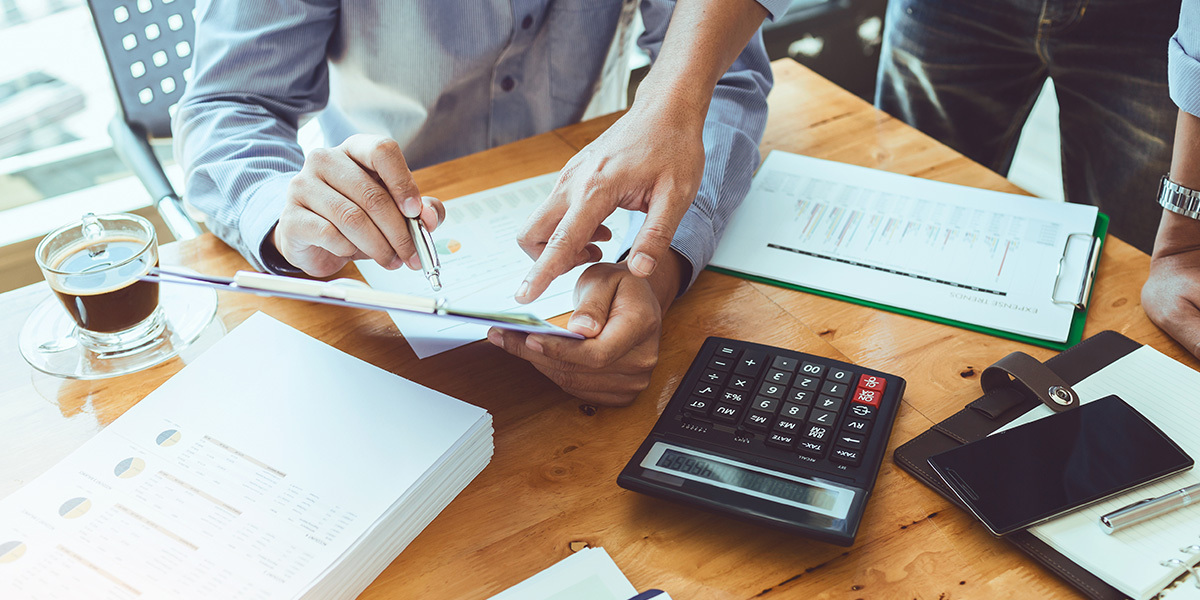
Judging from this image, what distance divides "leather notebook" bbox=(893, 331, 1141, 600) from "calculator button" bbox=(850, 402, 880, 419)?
0.04 meters

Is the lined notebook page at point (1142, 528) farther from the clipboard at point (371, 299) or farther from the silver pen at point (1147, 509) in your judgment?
the clipboard at point (371, 299)

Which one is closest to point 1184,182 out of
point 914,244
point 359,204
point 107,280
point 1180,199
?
point 1180,199

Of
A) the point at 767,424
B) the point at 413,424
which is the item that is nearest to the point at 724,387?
the point at 767,424

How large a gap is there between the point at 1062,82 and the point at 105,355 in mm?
Result: 1467

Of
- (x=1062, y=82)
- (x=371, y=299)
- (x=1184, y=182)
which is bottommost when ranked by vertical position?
(x=1062, y=82)

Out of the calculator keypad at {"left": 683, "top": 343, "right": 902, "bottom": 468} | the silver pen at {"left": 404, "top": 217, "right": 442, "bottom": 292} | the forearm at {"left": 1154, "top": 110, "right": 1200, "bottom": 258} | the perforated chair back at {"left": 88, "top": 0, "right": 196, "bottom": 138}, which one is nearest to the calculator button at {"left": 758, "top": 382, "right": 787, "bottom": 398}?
the calculator keypad at {"left": 683, "top": 343, "right": 902, "bottom": 468}

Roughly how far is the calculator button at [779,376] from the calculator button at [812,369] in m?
0.01

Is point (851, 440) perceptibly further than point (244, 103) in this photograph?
No

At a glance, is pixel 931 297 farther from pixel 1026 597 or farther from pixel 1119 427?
pixel 1026 597

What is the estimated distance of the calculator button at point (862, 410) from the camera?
687 millimetres

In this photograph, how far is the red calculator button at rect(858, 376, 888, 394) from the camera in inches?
28.0

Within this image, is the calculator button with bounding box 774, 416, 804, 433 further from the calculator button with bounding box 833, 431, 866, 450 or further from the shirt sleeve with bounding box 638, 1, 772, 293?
the shirt sleeve with bounding box 638, 1, 772, 293

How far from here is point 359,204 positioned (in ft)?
2.59

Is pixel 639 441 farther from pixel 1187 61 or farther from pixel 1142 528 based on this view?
pixel 1187 61
